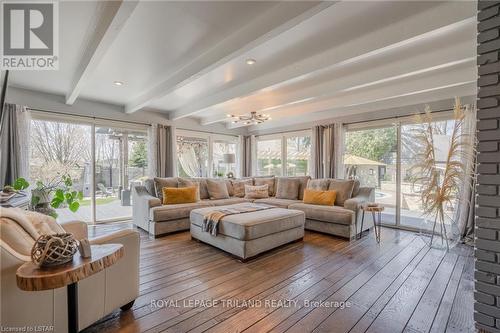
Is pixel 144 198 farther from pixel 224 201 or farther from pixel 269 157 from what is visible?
pixel 269 157

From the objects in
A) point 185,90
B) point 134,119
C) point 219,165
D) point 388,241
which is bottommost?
point 388,241

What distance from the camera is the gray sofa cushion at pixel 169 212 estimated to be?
381 cm

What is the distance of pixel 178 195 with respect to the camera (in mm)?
4352

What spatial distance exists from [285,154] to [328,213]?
296 cm

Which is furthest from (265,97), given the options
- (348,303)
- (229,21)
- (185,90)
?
(348,303)

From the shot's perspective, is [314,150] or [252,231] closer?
[252,231]

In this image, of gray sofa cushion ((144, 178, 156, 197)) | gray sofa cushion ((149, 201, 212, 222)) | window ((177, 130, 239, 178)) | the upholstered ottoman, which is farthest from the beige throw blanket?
window ((177, 130, 239, 178))

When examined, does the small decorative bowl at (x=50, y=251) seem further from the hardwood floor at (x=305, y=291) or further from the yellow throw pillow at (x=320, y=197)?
the yellow throw pillow at (x=320, y=197)

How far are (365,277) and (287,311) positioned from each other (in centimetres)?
107

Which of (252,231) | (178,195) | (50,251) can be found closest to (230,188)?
(178,195)

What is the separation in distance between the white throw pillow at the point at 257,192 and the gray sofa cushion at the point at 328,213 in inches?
46.4

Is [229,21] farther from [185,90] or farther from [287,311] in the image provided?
[287,311]

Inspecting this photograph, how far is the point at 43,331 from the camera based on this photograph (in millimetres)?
1385

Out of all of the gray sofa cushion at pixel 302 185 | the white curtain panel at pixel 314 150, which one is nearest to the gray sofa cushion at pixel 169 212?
the gray sofa cushion at pixel 302 185
